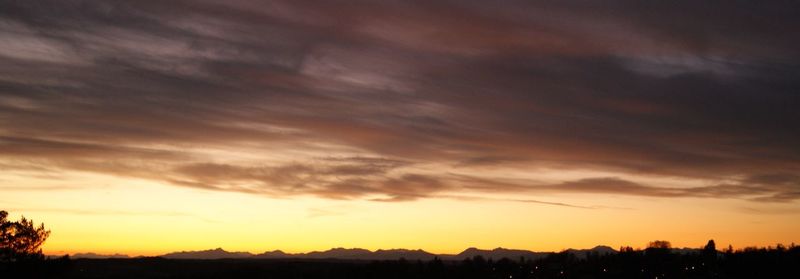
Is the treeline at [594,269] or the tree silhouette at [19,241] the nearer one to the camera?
the tree silhouette at [19,241]

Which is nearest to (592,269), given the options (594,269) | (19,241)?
(594,269)

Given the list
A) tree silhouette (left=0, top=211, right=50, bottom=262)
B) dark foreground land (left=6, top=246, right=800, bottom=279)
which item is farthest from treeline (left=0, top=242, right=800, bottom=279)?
tree silhouette (left=0, top=211, right=50, bottom=262)

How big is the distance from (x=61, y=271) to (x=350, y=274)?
68.7m

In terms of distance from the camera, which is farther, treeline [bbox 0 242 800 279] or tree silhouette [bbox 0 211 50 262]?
treeline [bbox 0 242 800 279]

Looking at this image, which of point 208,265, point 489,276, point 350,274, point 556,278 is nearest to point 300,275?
point 350,274

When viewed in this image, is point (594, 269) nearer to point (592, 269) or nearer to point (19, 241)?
point (592, 269)

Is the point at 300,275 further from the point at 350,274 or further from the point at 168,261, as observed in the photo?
the point at 168,261

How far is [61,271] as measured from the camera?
47875 millimetres

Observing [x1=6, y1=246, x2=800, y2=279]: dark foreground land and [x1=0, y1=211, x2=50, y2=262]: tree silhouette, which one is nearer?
[x1=0, y1=211, x2=50, y2=262]: tree silhouette

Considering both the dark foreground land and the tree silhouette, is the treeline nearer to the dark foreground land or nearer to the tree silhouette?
the dark foreground land

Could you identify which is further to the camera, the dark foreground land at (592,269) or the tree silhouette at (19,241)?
the dark foreground land at (592,269)

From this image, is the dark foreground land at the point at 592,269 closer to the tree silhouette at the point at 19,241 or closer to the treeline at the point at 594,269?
the treeline at the point at 594,269

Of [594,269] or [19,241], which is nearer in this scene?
[19,241]

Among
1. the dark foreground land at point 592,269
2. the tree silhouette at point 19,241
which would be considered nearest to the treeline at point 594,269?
the dark foreground land at point 592,269
